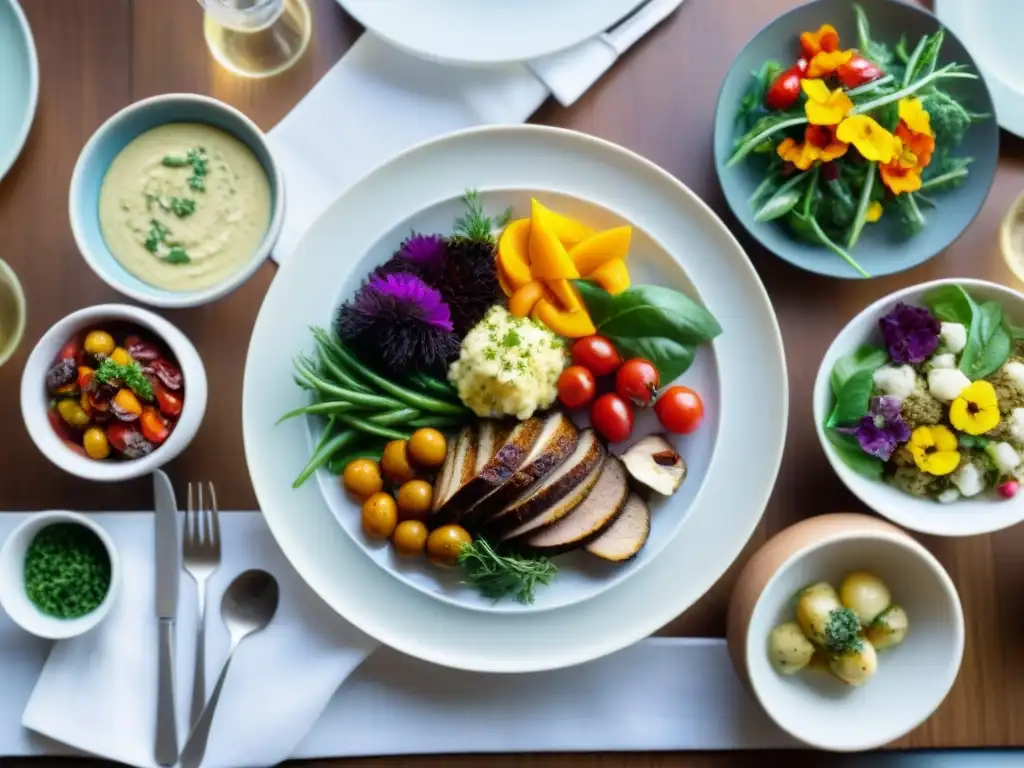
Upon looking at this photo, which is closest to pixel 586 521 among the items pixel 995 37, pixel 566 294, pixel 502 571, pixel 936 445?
pixel 502 571

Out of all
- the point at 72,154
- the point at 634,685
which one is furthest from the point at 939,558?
the point at 72,154

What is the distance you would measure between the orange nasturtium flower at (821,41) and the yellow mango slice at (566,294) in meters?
0.61

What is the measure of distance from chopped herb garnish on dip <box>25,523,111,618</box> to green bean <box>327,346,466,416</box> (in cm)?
52

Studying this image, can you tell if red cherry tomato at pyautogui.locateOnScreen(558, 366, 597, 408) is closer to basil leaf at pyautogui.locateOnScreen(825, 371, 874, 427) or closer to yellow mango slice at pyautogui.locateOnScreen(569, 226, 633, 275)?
yellow mango slice at pyautogui.locateOnScreen(569, 226, 633, 275)

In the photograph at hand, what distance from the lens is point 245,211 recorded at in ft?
4.96

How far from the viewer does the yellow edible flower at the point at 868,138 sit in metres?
1.52

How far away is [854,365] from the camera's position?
1.53 metres

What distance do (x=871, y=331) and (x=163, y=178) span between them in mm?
1229

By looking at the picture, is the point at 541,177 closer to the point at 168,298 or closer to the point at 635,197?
the point at 635,197

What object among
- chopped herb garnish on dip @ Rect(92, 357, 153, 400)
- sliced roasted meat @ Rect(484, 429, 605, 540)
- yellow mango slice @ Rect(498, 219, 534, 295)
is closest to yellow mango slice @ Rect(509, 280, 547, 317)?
yellow mango slice @ Rect(498, 219, 534, 295)

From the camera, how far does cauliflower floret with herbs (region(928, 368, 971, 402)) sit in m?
1.48

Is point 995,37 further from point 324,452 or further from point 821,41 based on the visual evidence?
point 324,452

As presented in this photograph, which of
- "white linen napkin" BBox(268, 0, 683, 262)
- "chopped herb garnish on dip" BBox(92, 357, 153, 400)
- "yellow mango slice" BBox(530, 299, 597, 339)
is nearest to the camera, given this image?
"chopped herb garnish on dip" BBox(92, 357, 153, 400)

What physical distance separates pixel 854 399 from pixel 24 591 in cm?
140
